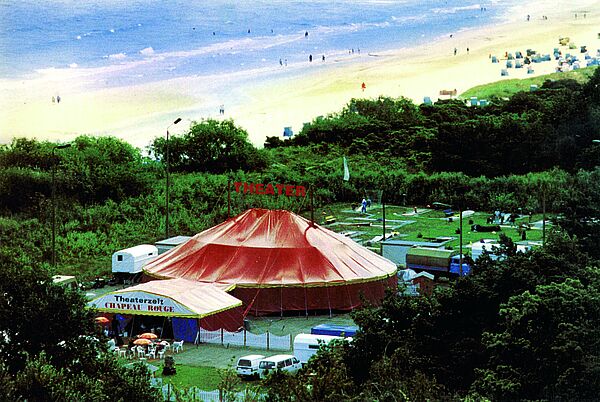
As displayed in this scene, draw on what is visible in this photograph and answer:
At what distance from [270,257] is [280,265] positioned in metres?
0.53

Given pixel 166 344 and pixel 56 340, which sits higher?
pixel 56 340

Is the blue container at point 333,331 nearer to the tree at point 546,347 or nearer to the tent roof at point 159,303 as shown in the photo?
the tent roof at point 159,303

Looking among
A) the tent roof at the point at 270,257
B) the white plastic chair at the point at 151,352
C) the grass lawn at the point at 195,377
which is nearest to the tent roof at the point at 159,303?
the white plastic chair at the point at 151,352

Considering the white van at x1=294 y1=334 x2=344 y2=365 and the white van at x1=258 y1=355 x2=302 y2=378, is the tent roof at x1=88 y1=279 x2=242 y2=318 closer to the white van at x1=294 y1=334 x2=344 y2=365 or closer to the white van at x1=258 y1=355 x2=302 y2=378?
the white van at x1=294 y1=334 x2=344 y2=365

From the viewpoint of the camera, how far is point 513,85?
3403 inches

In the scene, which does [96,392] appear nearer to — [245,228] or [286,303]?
[286,303]

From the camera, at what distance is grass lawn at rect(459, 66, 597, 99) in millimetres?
85562

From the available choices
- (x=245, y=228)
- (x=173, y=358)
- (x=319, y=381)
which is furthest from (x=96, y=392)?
(x=245, y=228)

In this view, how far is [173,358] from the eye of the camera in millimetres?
29219

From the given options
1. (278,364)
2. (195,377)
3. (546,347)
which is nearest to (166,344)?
(195,377)

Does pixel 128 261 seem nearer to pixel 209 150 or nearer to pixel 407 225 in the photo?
pixel 407 225

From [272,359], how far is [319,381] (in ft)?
27.7

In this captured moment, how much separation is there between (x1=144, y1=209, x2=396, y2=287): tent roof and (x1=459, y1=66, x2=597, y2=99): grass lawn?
49336 millimetres

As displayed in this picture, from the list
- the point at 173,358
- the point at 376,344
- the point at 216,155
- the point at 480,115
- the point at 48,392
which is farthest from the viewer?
the point at 480,115
